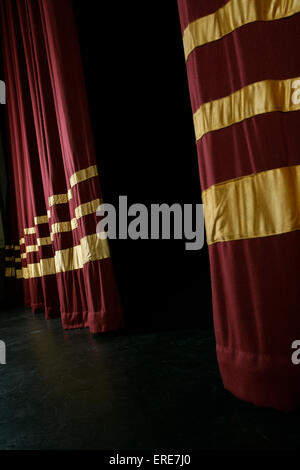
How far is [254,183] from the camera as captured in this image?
1023 mm

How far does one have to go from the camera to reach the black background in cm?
271

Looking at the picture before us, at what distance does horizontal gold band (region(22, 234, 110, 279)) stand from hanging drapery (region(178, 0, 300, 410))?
4.08ft

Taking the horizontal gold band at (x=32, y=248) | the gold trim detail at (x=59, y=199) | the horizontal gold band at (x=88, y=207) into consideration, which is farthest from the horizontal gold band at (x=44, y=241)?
the horizontal gold band at (x=88, y=207)

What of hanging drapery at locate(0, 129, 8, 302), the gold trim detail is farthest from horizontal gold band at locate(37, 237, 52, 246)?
hanging drapery at locate(0, 129, 8, 302)

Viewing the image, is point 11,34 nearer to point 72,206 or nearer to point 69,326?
point 72,206

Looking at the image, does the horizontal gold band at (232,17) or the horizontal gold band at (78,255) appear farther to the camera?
the horizontal gold band at (78,255)

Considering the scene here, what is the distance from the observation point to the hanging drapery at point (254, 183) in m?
0.97

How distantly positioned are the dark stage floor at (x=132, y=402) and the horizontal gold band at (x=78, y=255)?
58 centimetres

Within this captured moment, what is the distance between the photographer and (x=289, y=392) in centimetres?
94

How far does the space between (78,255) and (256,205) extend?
5.75 ft

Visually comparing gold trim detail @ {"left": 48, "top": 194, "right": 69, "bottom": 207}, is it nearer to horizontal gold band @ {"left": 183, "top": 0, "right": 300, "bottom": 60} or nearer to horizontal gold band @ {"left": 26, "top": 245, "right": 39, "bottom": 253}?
horizontal gold band @ {"left": 26, "top": 245, "right": 39, "bottom": 253}

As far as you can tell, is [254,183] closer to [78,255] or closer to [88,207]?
[88,207]

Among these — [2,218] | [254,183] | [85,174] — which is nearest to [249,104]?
[254,183]

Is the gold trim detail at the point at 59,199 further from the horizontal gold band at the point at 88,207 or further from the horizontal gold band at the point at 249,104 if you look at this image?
the horizontal gold band at the point at 249,104
